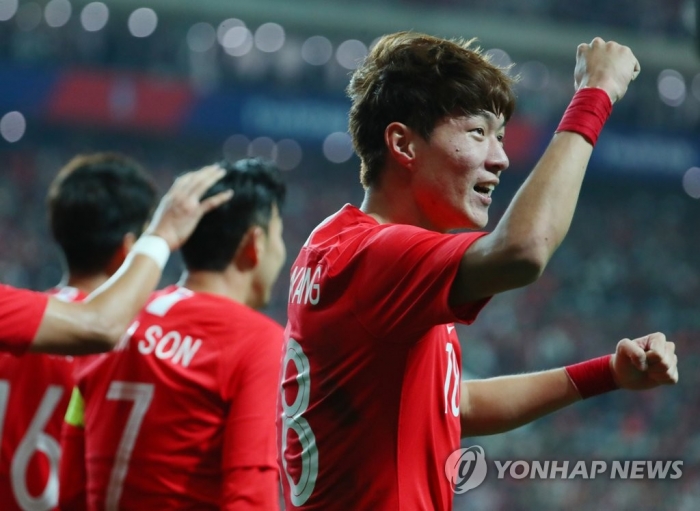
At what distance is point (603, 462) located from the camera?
272cm

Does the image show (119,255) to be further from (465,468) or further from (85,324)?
(465,468)

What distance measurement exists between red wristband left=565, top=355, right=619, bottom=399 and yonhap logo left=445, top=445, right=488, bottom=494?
0.36 m

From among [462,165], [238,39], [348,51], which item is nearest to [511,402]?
[462,165]

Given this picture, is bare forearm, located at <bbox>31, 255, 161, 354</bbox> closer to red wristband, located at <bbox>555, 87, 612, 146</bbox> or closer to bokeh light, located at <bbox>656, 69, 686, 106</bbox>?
red wristband, located at <bbox>555, 87, 612, 146</bbox>

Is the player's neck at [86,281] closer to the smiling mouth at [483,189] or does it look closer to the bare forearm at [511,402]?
the bare forearm at [511,402]

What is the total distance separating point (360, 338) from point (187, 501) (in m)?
0.98

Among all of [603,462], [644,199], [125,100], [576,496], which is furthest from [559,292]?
[603,462]

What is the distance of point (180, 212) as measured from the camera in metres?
2.44

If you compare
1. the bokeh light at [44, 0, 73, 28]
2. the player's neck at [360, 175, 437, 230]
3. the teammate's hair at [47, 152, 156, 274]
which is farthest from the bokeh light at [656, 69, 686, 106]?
the player's neck at [360, 175, 437, 230]

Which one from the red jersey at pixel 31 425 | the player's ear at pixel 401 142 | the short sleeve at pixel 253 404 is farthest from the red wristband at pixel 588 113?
the red jersey at pixel 31 425

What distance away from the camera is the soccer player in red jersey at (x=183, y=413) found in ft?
8.42

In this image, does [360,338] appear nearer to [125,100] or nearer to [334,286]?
[334,286]

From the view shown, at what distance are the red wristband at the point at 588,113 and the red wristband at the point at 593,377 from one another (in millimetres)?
833

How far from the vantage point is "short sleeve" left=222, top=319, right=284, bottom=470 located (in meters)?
2.54
